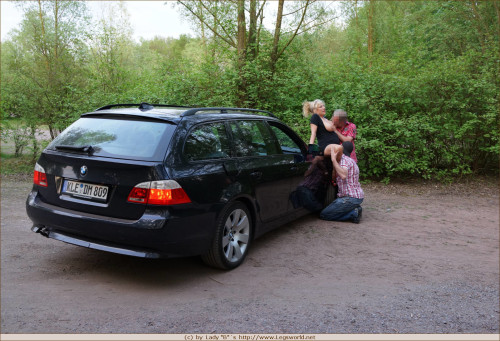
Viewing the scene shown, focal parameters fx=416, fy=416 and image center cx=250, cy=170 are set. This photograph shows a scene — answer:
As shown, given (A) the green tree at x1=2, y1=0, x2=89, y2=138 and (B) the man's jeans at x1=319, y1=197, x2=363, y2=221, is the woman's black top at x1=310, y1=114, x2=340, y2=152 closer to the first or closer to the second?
(B) the man's jeans at x1=319, y1=197, x2=363, y2=221

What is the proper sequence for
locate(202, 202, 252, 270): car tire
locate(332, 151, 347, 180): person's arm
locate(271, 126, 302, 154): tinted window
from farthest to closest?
locate(332, 151, 347, 180): person's arm, locate(271, 126, 302, 154): tinted window, locate(202, 202, 252, 270): car tire

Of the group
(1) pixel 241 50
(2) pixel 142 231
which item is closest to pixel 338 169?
(2) pixel 142 231

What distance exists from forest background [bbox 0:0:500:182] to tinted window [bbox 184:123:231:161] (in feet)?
17.7

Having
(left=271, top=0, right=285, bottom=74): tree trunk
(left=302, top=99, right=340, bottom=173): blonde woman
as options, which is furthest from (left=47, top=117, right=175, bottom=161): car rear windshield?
(left=271, top=0, right=285, bottom=74): tree trunk

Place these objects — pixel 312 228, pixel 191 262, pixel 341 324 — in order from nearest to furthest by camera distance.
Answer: pixel 341 324, pixel 191 262, pixel 312 228

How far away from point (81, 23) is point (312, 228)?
481 inches

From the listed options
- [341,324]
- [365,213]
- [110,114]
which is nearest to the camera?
[341,324]

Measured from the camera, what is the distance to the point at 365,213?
7.23m

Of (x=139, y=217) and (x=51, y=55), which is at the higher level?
(x=51, y=55)

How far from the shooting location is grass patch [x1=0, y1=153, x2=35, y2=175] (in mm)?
10422

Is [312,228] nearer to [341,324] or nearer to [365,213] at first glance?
[365,213]

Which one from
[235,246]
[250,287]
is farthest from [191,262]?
[250,287]

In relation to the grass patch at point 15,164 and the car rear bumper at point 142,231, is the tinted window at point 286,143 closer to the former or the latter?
the car rear bumper at point 142,231

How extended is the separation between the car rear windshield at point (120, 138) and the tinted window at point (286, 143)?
6.67 ft
